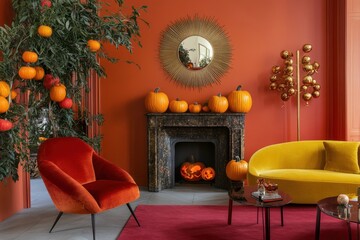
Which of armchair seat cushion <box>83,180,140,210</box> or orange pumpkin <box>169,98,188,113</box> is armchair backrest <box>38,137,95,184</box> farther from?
orange pumpkin <box>169,98,188,113</box>

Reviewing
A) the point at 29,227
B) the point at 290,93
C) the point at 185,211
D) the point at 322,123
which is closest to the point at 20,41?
the point at 29,227

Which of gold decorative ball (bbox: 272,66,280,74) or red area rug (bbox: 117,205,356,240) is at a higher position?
gold decorative ball (bbox: 272,66,280,74)

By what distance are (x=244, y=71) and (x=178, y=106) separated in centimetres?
114

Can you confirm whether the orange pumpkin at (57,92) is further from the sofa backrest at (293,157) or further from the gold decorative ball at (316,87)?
the gold decorative ball at (316,87)

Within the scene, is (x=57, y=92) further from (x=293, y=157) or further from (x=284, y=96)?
(x=284, y=96)

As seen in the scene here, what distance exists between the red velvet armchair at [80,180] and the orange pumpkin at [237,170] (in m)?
1.73

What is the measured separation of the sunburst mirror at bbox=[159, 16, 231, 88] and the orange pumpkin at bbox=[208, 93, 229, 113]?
0.42 m

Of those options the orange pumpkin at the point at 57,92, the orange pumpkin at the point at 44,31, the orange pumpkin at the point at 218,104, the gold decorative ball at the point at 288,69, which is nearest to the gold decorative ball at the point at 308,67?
the gold decorative ball at the point at 288,69

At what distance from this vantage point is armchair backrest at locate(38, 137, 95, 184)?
3.68 metres

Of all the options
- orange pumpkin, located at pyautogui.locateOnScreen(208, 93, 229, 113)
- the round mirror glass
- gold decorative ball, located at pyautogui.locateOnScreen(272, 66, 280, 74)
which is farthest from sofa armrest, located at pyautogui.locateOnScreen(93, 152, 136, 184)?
gold decorative ball, located at pyautogui.locateOnScreen(272, 66, 280, 74)

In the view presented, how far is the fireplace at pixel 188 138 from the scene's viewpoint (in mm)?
5285

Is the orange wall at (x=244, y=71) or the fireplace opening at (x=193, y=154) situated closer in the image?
the orange wall at (x=244, y=71)

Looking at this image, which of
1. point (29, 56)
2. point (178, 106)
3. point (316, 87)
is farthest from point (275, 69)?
point (29, 56)

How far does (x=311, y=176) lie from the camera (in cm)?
424
